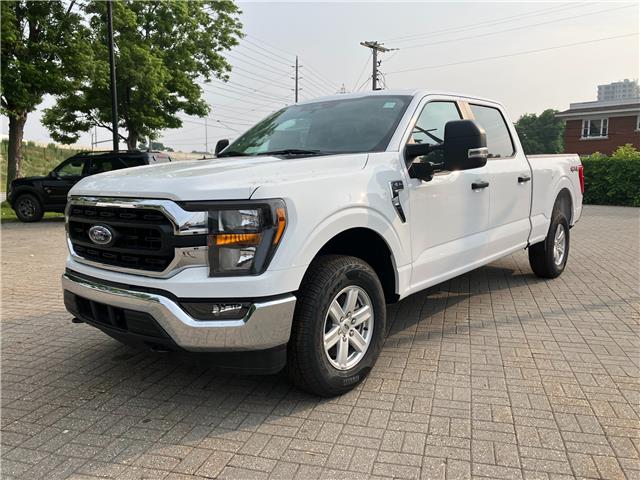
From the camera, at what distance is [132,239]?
2982 mm

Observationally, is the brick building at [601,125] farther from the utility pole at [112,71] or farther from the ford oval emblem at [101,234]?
the ford oval emblem at [101,234]

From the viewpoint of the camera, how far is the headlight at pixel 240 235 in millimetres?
2734

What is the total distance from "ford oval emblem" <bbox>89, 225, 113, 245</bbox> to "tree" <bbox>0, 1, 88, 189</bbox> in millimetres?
13713

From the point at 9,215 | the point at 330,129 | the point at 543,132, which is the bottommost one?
the point at 9,215

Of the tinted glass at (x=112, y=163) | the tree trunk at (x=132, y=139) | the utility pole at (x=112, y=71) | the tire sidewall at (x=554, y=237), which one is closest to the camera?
the tire sidewall at (x=554, y=237)

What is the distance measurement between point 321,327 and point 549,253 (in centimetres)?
423

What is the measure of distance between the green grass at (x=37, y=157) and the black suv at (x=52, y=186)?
2671 cm

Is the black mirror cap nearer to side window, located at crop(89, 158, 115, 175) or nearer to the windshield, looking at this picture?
the windshield

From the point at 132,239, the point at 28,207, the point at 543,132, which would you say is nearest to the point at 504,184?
A: the point at 132,239

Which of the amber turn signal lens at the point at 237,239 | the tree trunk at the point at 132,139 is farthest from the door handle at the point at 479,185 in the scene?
the tree trunk at the point at 132,139

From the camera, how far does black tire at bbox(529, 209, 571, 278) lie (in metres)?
6.19

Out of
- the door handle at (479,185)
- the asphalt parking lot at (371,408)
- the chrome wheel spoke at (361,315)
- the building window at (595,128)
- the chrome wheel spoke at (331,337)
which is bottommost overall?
the asphalt parking lot at (371,408)

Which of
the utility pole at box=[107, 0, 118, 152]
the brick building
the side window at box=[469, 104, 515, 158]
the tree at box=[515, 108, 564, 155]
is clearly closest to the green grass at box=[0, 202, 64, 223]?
the utility pole at box=[107, 0, 118, 152]

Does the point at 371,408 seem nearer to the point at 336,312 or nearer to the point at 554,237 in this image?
the point at 336,312
